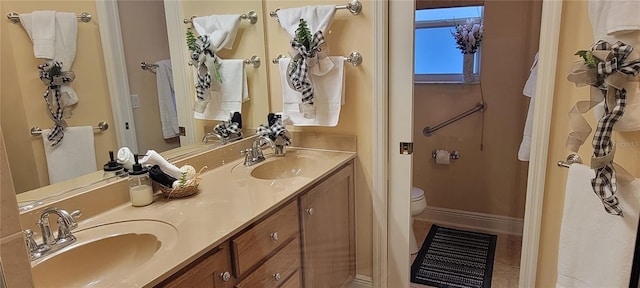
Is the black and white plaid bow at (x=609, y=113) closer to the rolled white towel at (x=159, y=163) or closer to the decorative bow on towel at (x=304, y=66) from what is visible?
the decorative bow on towel at (x=304, y=66)

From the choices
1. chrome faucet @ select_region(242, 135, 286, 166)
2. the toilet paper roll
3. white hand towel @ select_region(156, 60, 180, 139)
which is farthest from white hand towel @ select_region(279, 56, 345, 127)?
the toilet paper roll

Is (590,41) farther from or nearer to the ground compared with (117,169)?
farther from the ground

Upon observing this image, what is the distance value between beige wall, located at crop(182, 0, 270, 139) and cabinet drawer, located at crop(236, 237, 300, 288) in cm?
78

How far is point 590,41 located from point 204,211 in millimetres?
1603

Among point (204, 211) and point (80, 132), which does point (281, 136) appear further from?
point (80, 132)

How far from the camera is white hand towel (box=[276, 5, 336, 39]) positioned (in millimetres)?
1937

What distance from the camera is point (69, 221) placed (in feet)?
3.84

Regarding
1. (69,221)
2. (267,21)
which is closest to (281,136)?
(267,21)

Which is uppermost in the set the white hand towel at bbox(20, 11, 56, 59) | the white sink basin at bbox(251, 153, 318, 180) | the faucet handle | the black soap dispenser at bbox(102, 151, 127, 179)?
the white hand towel at bbox(20, 11, 56, 59)

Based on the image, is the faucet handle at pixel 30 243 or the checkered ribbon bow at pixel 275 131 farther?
the checkered ribbon bow at pixel 275 131

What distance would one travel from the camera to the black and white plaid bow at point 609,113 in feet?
4.09

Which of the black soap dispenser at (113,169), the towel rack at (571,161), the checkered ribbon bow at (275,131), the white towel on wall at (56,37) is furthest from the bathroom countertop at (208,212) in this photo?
the towel rack at (571,161)

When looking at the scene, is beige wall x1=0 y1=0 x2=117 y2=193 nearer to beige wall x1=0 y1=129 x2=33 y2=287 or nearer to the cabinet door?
beige wall x1=0 y1=129 x2=33 y2=287

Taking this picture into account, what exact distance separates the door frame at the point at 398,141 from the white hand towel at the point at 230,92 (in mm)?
720
